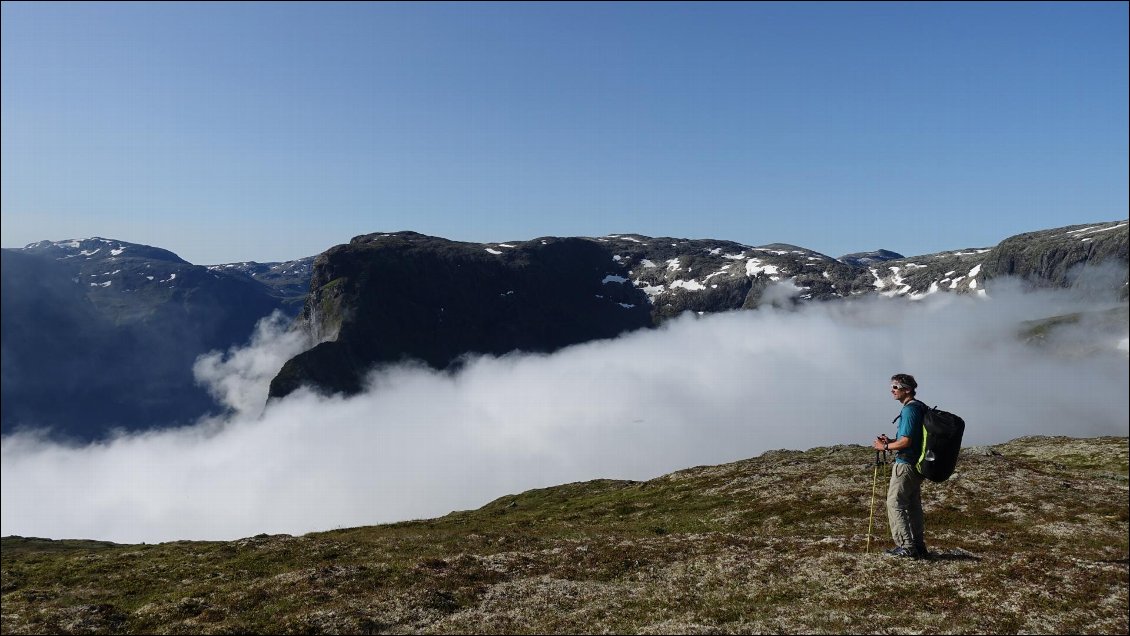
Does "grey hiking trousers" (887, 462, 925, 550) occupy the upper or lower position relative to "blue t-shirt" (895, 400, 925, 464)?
lower

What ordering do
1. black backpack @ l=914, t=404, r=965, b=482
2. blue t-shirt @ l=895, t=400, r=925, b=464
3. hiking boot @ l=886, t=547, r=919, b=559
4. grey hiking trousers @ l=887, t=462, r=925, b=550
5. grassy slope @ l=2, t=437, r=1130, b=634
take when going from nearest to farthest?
grassy slope @ l=2, t=437, r=1130, b=634, black backpack @ l=914, t=404, r=965, b=482, blue t-shirt @ l=895, t=400, r=925, b=464, grey hiking trousers @ l=887, t=462, r=925, b=550, hiking boot @ l=886, t=547, r=919, b=559

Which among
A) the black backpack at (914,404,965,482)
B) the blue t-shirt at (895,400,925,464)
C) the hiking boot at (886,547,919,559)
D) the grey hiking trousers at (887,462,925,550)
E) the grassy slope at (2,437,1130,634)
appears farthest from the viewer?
the hiking boot at (886,547,919,559)

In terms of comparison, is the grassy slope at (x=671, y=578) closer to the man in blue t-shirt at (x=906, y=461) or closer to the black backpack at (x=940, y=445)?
the man in blue t-shirt at (x=906, y=461)

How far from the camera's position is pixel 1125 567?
23859mm

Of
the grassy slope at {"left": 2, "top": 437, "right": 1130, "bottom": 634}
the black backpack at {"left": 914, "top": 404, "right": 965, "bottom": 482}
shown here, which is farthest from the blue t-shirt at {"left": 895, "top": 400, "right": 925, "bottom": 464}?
the grassy slope at {"left": 2, "top": 437, "right": 1130, "bottom": 634}

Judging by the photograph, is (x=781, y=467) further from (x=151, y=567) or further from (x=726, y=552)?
(x=151, y=567)

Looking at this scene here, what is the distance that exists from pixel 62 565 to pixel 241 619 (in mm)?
37745

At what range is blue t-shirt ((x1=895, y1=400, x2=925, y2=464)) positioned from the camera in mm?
22406

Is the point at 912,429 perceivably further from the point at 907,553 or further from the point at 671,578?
the point at 671,578

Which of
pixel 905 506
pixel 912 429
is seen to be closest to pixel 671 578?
pixel 905 506

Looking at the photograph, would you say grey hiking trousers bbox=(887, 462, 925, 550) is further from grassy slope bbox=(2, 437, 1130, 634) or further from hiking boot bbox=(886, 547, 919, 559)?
grassy slope bbox=(2, 437, 1130, 634)

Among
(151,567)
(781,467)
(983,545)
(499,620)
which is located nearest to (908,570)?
(983,545)

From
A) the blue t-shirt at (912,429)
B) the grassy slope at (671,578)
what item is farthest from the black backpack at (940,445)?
the grassy slope at (671,578)

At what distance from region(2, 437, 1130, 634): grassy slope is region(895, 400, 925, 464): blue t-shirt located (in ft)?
14.9
